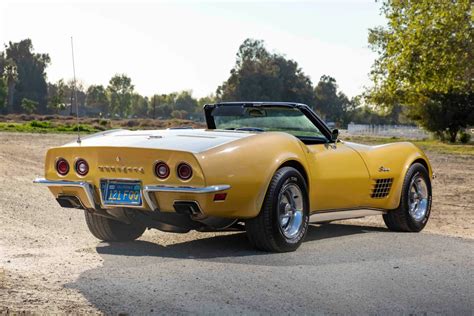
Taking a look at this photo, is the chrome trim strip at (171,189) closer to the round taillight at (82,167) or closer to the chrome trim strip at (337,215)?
the round taillight at (82,167)

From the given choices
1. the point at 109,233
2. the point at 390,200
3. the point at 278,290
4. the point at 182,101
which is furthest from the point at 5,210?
the point at 182,101

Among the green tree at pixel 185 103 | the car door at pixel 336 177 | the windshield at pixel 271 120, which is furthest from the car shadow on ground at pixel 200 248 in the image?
the green tree at pixel 185 103

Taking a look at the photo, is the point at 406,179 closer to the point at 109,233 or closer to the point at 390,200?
the point at 390,200

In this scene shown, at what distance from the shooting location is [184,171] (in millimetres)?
6980

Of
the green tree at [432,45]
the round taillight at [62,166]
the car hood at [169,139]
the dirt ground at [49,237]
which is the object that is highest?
the green tree at [432,45]

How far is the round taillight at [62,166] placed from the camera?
7.61 m

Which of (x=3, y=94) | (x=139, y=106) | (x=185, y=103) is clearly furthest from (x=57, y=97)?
(x=185, y=103)

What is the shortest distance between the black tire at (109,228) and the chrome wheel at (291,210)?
1.56 m

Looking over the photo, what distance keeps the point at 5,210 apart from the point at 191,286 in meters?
5.88

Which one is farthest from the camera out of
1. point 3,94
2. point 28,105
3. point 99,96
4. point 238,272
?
point 99,96

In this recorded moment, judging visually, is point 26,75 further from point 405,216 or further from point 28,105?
point 405,216

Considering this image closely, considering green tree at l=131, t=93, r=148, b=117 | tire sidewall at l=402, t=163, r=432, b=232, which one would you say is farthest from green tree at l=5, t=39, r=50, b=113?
tire sidewall at l=402, t=163, r=432, b=232

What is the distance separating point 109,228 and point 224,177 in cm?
188

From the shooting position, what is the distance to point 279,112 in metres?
8.76
